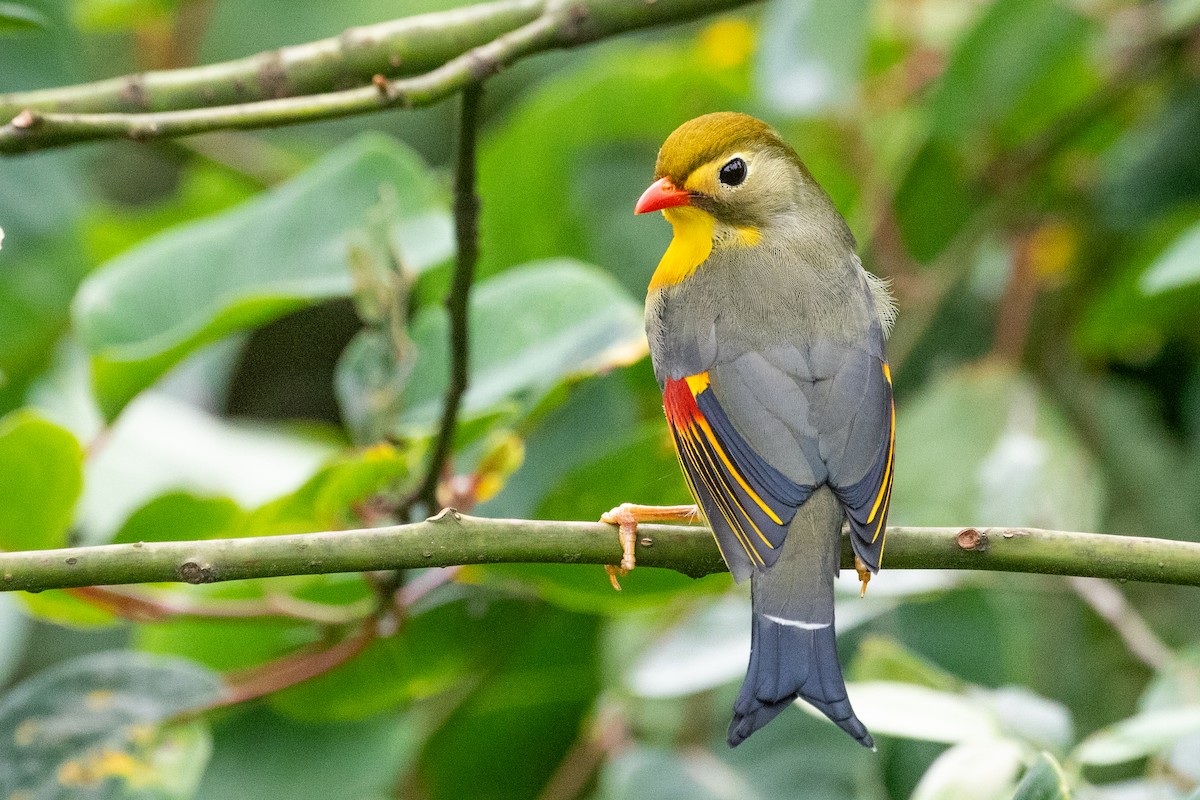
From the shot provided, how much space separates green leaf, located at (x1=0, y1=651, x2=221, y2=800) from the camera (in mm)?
2447

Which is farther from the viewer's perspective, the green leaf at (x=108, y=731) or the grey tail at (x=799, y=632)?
the green leaf at (x=108, y=731)

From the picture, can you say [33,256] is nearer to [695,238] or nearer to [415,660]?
[415,660]

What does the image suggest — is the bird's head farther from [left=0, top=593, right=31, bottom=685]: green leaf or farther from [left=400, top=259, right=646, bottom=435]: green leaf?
[left=0, top=593, right=31, bottom=685]: green leaf

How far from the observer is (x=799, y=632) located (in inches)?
75.7

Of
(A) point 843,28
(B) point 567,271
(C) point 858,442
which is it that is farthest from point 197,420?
(C) point 858,442

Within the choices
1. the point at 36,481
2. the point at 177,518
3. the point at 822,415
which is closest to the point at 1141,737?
the point at 822,415

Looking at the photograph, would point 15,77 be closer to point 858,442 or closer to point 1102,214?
point 858,442

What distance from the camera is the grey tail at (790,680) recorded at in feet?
5.91

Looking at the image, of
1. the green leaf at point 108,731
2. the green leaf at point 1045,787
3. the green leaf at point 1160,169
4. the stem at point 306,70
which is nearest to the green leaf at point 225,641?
the green leaf at point 108,731

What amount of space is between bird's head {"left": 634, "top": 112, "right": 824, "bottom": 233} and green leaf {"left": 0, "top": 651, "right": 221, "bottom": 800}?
119 cm

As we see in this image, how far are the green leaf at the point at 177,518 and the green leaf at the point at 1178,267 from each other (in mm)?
1726

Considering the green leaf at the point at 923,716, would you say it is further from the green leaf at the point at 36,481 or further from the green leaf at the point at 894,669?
the green leaf at the point at 36,481

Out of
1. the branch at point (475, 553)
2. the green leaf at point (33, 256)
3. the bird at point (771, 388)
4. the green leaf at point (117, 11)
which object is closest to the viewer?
the branch at point (475, 553)

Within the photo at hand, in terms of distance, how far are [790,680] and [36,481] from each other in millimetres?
1239
